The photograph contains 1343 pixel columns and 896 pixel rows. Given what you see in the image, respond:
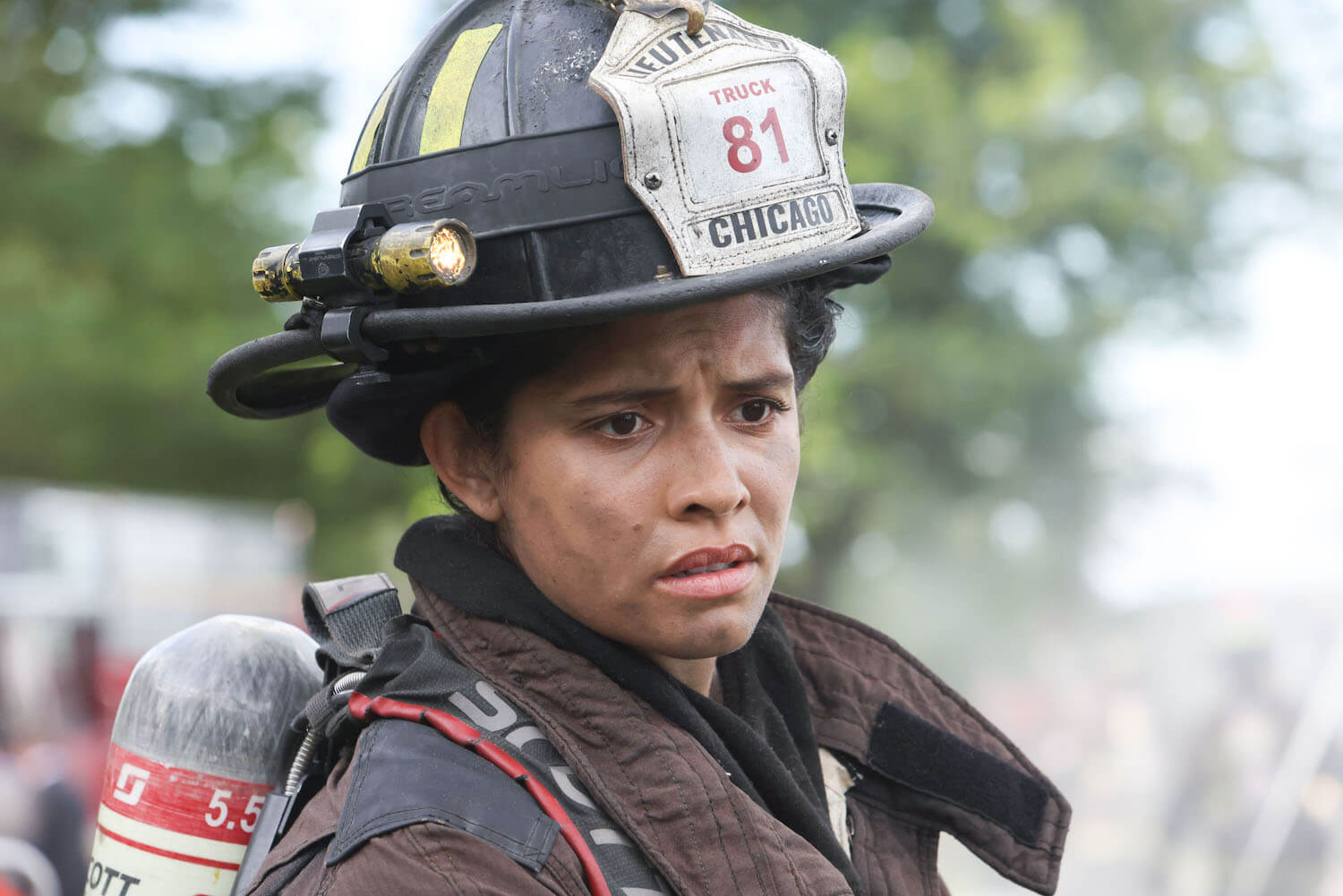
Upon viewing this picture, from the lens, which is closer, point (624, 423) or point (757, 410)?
point (624, 423)

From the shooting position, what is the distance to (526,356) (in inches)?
75.0

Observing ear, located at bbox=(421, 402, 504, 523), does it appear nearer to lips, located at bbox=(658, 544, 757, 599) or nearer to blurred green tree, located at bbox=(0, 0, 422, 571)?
lips, located at bbox=(658, 544, 757, 599)

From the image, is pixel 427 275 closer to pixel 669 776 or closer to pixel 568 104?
pixel 568 104

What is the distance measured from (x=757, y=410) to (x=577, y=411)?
0.28 metres

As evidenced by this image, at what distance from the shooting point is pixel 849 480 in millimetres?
11266

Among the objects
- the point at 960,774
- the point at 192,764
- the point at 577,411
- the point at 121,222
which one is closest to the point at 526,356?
the point at 577,411

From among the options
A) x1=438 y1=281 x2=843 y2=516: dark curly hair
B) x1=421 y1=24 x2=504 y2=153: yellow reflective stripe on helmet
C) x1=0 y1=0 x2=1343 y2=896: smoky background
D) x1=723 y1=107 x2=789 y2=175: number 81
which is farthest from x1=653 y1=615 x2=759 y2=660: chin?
x1=0 y1=0 x2=1343 y2=896: smoky background

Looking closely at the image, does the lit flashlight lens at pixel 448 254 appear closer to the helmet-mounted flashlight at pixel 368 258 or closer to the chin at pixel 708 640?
the helmet-mounted flashlight at pixel 368 258

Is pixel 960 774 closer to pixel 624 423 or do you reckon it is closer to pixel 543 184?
pixel 624 423

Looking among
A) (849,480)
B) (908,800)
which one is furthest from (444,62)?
(849,480)

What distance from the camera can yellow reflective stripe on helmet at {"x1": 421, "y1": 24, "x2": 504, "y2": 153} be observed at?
190 centimetres

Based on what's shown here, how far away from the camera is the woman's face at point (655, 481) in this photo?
187cm

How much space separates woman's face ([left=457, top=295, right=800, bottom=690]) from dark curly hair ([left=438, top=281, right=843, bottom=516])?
0.02 meters

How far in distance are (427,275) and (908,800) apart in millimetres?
1247
